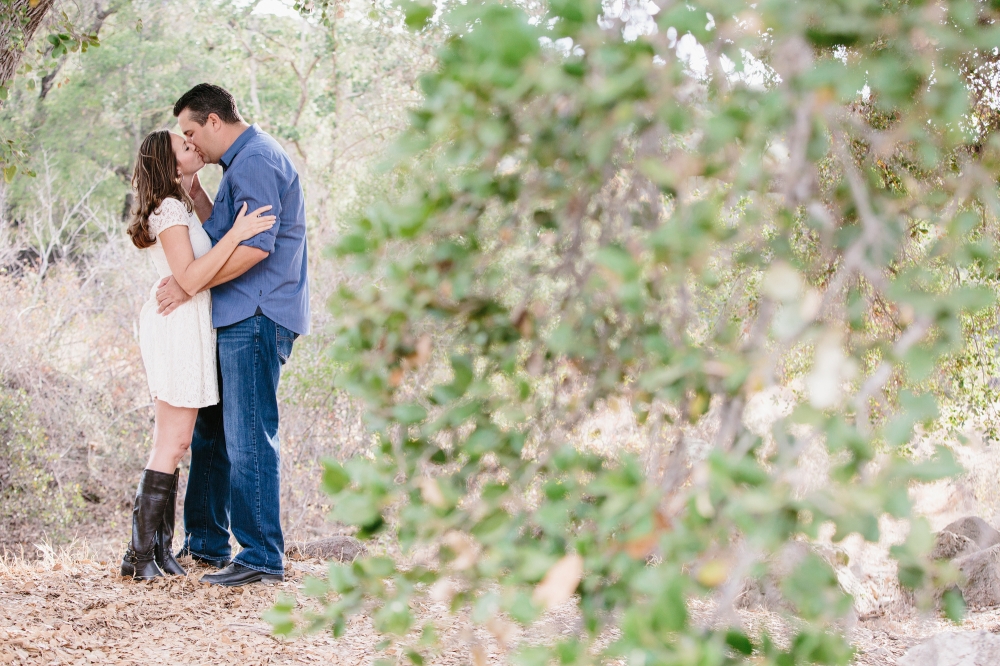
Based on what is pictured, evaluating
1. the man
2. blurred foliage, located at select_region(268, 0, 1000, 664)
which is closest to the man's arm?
the man

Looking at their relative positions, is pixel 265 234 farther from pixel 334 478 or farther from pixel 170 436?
pixel 334 478

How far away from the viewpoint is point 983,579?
4.72 m

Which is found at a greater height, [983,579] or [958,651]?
[958,651]

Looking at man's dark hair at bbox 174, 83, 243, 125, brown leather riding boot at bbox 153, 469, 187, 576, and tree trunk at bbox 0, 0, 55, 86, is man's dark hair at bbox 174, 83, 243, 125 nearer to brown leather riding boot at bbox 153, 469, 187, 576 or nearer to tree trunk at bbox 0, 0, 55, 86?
tree trunk at bbox 0, 0, 55, 86

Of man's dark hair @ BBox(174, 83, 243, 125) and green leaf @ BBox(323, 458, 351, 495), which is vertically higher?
man's dark hair @ BBox(174, 83, 243, 125)

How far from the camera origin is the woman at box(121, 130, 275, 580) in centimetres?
319

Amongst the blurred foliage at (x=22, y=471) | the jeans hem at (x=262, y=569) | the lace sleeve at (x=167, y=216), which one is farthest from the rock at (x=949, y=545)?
the blurred foliage at (x=22, y=471)

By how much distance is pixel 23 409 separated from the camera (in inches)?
285

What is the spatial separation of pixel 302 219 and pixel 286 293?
329 mm

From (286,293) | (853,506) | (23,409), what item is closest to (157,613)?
(286,293)

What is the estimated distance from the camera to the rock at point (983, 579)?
15.2ft

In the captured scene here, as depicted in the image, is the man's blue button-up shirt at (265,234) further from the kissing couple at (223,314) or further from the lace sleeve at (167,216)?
the lace sleeve at (167,216)

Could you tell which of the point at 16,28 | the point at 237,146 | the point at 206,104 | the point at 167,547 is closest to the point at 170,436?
the point at 167,547

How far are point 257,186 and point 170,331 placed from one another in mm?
634
